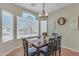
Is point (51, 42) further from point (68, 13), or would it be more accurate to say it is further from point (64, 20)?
point (68, 13)

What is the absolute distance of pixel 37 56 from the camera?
193cm

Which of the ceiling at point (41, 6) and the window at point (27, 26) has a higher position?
the ceiling at point (41, 6)

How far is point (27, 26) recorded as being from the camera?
1928 mm

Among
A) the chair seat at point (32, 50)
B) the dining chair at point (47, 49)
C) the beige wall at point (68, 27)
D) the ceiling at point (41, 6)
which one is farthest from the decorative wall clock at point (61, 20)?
the chair seat at point (32, 50)

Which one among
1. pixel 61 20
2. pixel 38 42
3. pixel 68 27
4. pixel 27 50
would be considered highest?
pixel 61 20

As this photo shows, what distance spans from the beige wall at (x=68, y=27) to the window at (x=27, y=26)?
25cm

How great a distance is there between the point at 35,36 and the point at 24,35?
0.60ft

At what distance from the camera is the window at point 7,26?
1868 millimetres

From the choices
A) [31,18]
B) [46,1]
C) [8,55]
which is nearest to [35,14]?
[31,18]

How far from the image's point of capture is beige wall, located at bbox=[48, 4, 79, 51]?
1904 millimetres

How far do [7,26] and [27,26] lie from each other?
1.04ft

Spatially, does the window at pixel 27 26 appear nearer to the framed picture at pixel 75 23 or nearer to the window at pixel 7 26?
the window at pixel 7 26

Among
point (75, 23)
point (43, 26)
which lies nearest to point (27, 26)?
point (43, 26)

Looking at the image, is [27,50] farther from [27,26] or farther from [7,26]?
[7,26]
